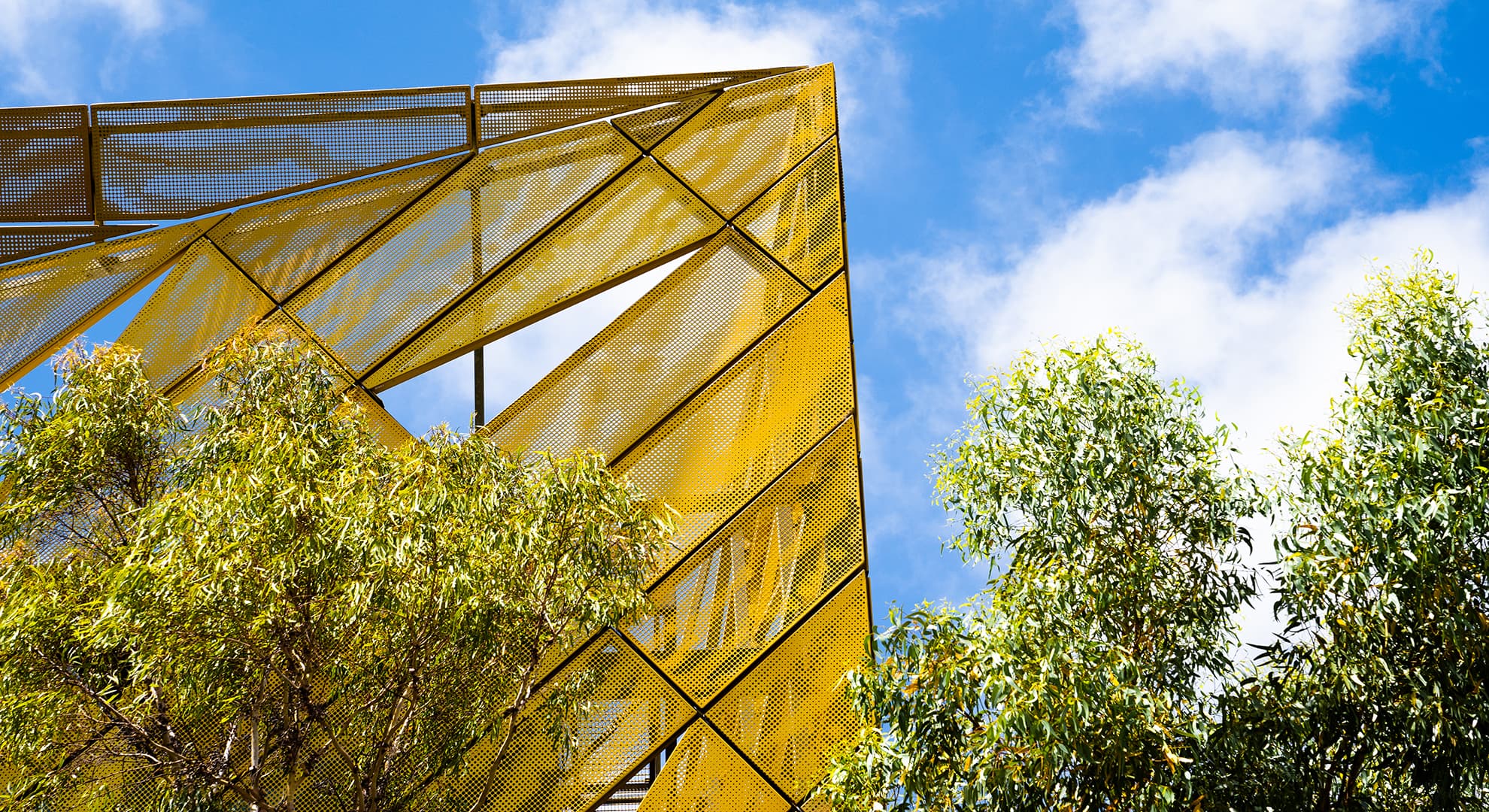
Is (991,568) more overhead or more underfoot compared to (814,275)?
more underfoot

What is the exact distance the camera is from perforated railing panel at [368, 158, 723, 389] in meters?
12.5

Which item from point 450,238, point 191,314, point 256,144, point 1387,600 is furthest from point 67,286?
point 1387,600

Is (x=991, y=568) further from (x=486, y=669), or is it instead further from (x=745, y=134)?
(x=745, y=134)

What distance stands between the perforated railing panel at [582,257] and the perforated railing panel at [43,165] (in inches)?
152

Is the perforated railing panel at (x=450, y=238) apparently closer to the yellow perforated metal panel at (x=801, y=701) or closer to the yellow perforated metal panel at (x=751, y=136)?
the yellow perforated metal panel at (x=751, y=136)

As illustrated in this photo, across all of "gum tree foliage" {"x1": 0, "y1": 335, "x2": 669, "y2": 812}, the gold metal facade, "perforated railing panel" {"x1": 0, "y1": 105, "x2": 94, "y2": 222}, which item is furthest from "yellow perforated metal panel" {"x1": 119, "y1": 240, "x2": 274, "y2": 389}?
"gum tree foliage" {"x1": 0, "y1": 335, "x2": 669, "y2": 812}

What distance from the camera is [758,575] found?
11617 mm

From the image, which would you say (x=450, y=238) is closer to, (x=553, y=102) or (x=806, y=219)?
(x=553, y=102)

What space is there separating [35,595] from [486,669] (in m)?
3.03

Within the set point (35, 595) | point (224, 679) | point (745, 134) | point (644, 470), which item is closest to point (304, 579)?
point (224, 679)

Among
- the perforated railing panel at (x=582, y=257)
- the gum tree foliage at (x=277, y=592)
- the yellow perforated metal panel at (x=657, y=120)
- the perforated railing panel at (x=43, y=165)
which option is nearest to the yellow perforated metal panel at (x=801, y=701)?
the gum tree foliage at (x=277, y=592)

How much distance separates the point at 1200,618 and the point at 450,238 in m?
7.94

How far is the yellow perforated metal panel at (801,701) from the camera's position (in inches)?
438

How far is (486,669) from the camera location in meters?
9.02
